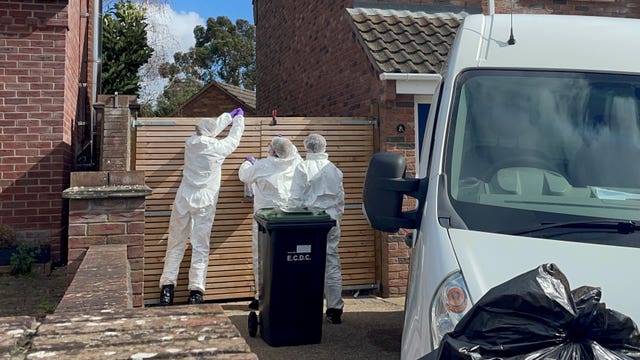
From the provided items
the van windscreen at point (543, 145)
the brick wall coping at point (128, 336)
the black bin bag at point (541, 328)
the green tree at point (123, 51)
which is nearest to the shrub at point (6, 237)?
the brick wall coping at point (128, 336)

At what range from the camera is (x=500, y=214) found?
2480mm

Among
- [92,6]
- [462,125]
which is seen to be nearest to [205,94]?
[92,6]

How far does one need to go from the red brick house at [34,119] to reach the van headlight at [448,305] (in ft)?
17.7

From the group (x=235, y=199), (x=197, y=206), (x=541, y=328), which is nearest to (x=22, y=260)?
(x=197, y=206)

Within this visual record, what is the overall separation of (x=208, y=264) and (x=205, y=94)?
18.2 m

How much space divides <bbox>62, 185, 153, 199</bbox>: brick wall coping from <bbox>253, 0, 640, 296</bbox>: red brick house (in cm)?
315

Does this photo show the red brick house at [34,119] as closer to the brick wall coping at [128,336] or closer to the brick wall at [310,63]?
the brick wall at [310,63]

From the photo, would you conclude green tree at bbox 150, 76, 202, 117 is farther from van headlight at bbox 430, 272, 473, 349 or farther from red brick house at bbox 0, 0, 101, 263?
van headlight at bbox 430, 272, 473, 349

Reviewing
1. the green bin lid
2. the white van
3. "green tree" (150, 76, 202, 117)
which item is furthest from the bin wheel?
"green tree" (150, 76, 202, 117)

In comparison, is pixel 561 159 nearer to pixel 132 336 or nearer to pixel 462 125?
pixel 462 125

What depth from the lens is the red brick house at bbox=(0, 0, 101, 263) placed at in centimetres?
630

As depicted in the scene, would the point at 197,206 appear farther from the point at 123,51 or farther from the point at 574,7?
the point at 123,51

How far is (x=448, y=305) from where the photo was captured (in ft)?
7.07

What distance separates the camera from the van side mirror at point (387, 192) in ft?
9.28
